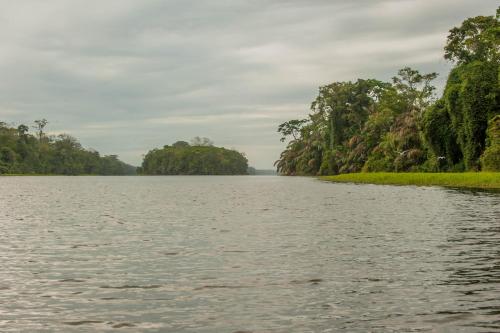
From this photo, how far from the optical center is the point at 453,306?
12508mm

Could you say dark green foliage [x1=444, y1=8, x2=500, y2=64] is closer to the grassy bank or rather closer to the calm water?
the grassy bank

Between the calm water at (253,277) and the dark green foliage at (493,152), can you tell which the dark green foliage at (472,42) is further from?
the calm water at (253,277)

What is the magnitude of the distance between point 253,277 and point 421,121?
87.0 metres

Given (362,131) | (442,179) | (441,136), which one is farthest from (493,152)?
(362,131)

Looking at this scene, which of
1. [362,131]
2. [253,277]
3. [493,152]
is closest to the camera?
[253,277]

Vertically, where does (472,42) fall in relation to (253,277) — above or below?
above

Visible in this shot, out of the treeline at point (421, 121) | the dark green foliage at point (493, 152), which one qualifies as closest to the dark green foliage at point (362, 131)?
the treeline at point (421, 121)

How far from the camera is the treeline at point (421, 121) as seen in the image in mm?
81625

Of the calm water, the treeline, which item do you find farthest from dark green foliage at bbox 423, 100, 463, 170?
the calm water

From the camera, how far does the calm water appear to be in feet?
37.8

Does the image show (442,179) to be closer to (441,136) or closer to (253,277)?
(441,136)

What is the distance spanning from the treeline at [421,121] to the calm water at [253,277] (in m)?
55.1

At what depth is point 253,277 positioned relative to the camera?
15875 mm

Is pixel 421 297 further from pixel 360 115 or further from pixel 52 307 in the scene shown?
pixel 360 115
